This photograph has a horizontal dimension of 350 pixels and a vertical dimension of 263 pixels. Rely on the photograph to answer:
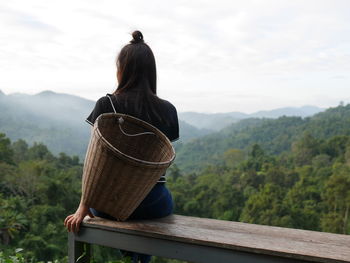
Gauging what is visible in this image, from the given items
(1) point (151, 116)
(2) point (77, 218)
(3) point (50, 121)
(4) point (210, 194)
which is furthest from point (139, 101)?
(3) point (50, 121)

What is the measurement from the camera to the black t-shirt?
165 cm

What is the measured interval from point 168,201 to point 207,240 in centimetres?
A: 42

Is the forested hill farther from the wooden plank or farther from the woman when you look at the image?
the wooden plank

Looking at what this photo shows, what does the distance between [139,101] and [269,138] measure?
69.2 m

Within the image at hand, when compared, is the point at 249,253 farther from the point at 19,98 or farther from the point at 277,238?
the point at 19,98

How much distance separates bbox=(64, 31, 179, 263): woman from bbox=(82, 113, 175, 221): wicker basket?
6cm

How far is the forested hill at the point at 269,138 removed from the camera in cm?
5806

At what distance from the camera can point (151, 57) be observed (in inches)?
66.1

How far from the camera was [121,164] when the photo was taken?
4.55 feet

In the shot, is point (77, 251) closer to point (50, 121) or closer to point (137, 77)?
point (137, 77)

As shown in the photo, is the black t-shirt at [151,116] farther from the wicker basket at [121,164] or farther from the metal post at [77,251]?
the metal post at [77,251]

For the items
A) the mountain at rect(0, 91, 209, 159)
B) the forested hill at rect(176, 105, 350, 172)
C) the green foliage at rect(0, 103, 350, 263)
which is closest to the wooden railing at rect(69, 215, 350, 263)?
the green foliage at rect(0, 103, 350, 263)

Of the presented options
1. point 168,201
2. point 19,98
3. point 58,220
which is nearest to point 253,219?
point 58,220

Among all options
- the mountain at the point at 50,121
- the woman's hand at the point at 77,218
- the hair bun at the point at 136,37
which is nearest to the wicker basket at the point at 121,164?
the woman's hand at the point at 77,218
